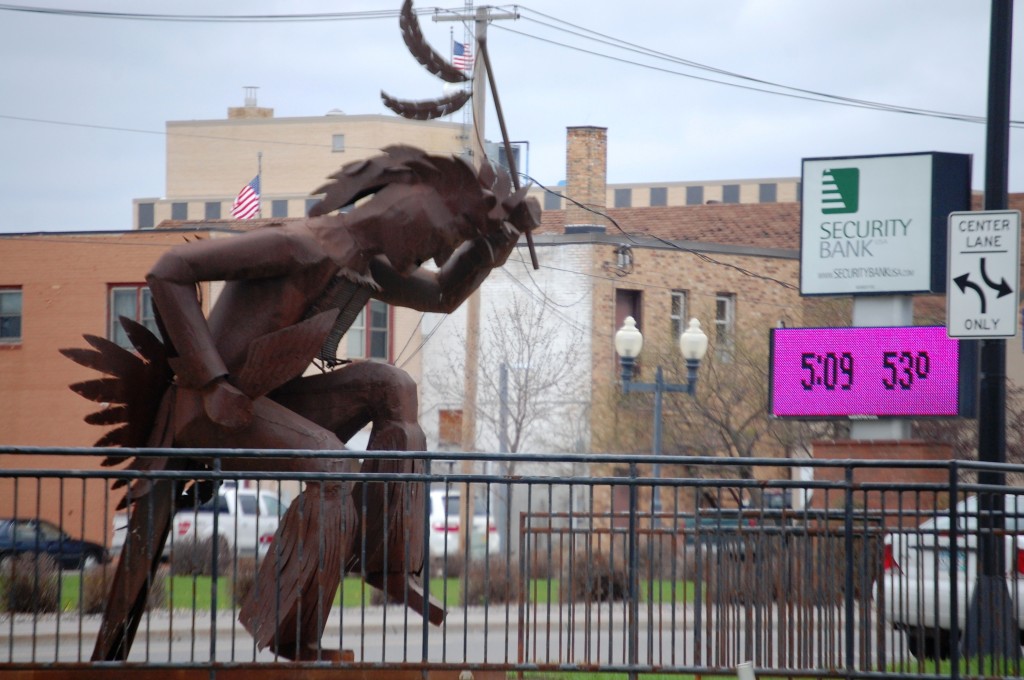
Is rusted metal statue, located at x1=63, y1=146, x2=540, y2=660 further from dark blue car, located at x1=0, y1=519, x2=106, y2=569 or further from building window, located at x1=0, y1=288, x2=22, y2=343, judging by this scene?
building window, located at x1=0, y1=288, x2=22, y2=343

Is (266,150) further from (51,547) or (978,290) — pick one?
(51,547)

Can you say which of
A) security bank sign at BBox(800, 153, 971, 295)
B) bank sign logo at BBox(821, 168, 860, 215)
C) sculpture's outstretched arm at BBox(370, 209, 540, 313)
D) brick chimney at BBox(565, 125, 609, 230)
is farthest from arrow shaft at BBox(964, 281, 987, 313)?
brick chimney at BBox(565, 125, 609, 230)

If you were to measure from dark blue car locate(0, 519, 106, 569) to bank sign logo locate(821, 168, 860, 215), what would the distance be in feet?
41.1

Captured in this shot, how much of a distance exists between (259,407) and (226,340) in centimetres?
43

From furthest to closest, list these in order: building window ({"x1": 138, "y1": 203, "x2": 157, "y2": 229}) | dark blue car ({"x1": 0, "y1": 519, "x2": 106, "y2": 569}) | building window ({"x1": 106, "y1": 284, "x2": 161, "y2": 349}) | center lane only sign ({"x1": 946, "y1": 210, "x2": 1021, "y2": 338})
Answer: building window ({"x1": 138, "y1": 203, "x2": 157, "y2": 229}) → building window ({"x1": 106, "y1": 284, "x2": 161, "y2": 349}) → center lane only sign ({"x1": 946, "y1": 210, "x2": 1021, "y2": 338}) → dark blue car ({"x1": 0, "y1": 519, "x2": 106, "y2": 569})

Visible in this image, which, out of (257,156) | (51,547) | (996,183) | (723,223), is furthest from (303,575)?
(257,156)

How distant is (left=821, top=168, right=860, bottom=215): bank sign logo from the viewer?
18875 mm

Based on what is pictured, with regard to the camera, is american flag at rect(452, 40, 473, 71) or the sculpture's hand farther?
american flag at rect(452, 40, 473, 71)

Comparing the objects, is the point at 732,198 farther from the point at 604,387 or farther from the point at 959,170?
the point at 959,170

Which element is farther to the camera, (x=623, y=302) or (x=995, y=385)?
(x=623, y=302)

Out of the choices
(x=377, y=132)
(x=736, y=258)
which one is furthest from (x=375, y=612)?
(x=377, y=132)

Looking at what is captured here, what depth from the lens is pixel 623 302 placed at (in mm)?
38750

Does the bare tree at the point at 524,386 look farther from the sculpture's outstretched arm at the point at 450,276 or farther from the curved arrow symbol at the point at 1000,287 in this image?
→ the sculpture's outstretched arm at the point at 450,276

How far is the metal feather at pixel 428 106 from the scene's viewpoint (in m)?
8.28
